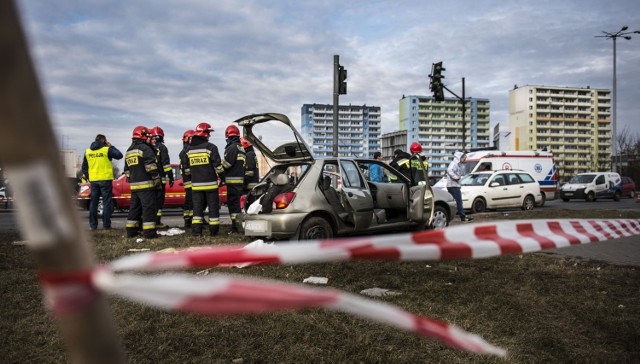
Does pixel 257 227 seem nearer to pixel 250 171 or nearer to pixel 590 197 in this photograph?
pixel 250 171

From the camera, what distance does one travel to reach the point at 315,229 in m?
7.13

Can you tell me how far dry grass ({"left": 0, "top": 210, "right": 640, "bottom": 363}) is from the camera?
9.36 ft

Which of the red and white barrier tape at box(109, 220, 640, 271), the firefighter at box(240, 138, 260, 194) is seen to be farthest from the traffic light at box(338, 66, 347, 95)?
the red and white barrier tape at box(109, 220, 640, 271)

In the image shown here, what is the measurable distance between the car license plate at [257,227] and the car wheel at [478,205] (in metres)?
10.6

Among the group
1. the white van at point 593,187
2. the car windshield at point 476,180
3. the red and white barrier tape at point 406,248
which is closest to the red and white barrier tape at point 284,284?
the red and white barrier tape at point 406,248

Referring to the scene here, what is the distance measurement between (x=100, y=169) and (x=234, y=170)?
2819 mm

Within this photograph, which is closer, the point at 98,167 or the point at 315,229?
the point at 315,229

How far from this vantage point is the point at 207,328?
329cm

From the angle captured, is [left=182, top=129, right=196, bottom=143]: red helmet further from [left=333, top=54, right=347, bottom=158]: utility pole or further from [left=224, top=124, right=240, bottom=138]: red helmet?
[left=333, top=54, right=347, bottom=158]: utility pole

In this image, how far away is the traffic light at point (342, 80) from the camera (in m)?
12.1

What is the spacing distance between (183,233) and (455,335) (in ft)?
27.9

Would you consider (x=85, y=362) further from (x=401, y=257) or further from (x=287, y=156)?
(x=287, y=156)

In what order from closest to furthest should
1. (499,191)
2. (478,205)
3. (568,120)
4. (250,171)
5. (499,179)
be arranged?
1. (250,171)
2. (478,205)
3. (499,191)
4. (499,179)
5. (568,120)

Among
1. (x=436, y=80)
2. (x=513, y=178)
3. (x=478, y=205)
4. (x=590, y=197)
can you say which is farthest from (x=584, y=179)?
(x=436, y=80)
